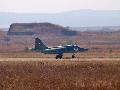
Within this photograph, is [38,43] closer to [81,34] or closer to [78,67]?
[78,67]

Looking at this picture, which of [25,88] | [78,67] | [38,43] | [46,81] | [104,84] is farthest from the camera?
[38,43]

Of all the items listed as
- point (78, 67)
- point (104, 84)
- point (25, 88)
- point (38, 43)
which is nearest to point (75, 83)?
point (104, 84)

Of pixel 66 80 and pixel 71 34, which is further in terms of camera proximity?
pixel 71 34

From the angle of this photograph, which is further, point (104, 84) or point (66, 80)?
point (66, 80)

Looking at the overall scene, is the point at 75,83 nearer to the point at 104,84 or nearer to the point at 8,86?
the point at 104,84

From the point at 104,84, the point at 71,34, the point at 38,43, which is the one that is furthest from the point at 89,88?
the point at 71,34

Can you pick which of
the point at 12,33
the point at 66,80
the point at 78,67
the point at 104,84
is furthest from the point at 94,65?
the point at 12,33

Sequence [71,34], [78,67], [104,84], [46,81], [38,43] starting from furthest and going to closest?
[71,34] → [38,43] → [78,67] → [46,81] → [104,84]

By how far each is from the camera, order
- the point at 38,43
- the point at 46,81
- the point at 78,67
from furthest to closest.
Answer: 1. the point at 38,43
2. the point at 78,67
3. the point at 46,81

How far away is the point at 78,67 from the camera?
180ft

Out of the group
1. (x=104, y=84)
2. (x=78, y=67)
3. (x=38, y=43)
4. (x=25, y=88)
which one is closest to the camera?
(x=25, y=88)

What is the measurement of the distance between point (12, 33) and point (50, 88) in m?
163

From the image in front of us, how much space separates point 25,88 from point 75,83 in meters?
5.03

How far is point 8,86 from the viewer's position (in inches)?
1358
